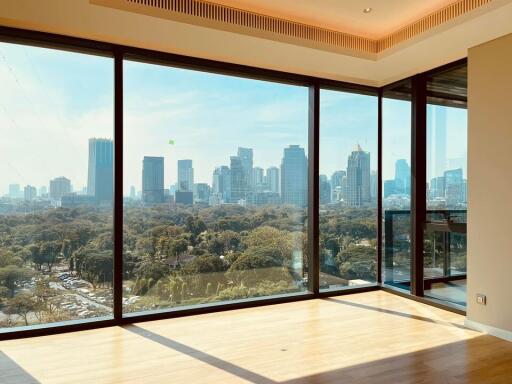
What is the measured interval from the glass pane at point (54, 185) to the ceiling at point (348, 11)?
1.81m

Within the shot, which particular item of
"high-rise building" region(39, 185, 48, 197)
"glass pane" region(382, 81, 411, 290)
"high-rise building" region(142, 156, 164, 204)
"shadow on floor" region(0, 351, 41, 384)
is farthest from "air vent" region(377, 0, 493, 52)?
"shadow on floor" region(0, 351, 41, 384)

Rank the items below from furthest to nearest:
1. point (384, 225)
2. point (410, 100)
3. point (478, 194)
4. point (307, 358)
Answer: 1. point (384, 225)
2. point (410, 100)
3. point (478, 194)
4. point (307, 358)

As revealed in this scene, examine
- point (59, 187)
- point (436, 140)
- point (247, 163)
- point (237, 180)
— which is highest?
point (436, 140)

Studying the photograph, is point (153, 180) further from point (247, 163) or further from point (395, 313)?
point (395, 313)

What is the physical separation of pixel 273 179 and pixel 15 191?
9.72ft

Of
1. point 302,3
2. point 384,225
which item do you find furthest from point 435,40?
point 384,225

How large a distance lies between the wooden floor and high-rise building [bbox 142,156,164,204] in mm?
1387

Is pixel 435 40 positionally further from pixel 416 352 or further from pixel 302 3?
pixel 416 352

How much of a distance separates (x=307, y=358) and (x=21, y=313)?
285 centimetres

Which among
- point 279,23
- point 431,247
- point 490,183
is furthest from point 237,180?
point 490,183

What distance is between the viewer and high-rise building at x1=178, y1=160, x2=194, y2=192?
4.87 meters

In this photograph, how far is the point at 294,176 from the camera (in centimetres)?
563

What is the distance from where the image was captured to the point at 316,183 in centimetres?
567

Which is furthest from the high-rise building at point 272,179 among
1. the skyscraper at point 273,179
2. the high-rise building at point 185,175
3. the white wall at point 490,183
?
the white wall at point 490,183
